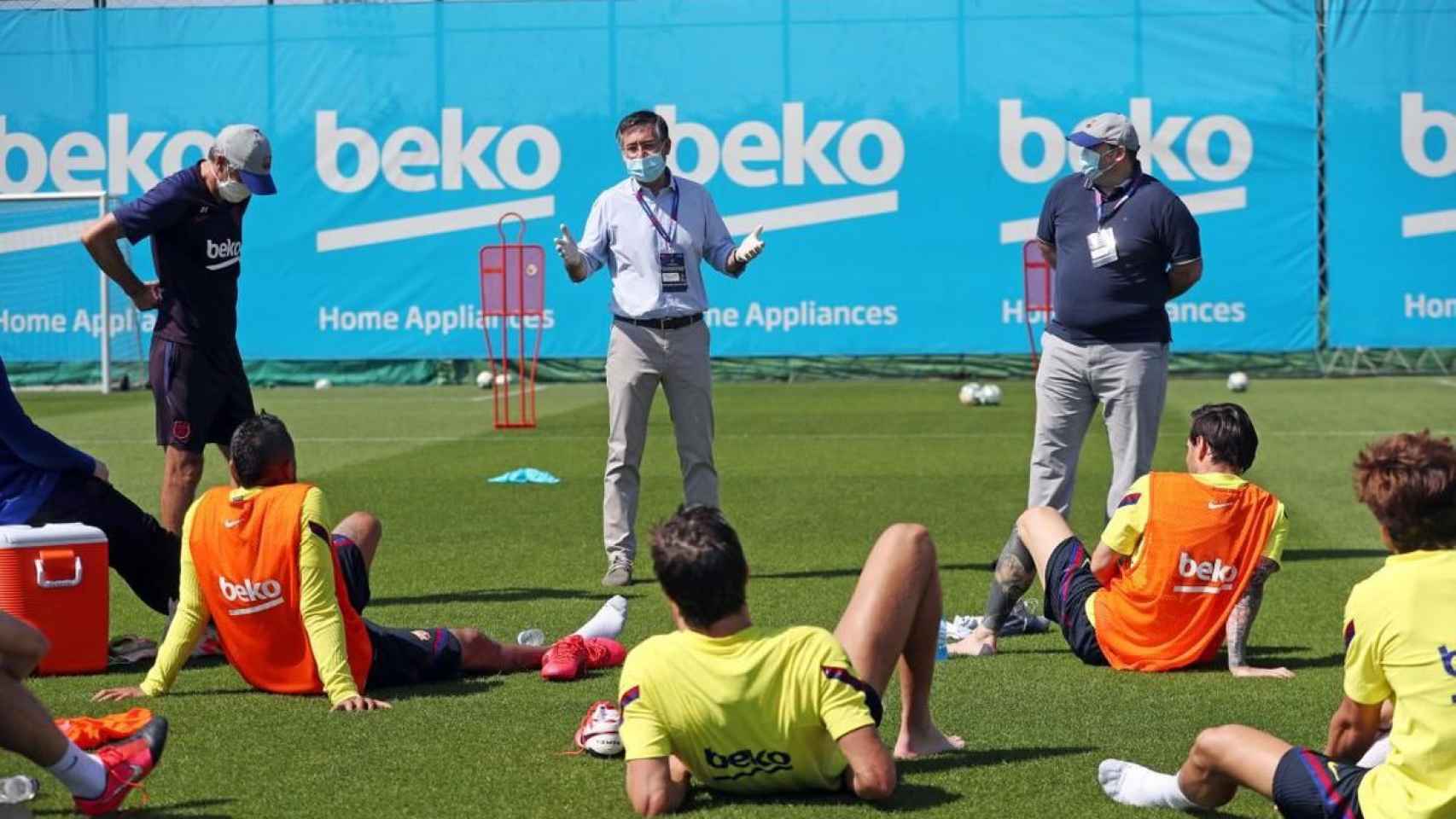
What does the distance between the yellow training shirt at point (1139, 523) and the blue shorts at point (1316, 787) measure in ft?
7.38

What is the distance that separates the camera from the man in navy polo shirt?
8672 millimetres

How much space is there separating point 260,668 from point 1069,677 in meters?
2.85

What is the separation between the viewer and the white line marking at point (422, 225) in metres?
28.0

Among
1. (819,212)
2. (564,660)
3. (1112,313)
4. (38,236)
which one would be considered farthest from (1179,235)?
(38,236)

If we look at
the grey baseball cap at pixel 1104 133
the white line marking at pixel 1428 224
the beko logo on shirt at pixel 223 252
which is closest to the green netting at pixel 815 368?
the white line marking at pixel 1428 224

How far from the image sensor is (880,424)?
19.8 meters

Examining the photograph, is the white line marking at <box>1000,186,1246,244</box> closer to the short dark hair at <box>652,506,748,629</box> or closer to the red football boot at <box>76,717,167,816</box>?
the red football boot at <box>76,717,167,816</box>

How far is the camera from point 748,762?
4.87 meters

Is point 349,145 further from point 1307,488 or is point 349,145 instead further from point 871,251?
point 1307,488

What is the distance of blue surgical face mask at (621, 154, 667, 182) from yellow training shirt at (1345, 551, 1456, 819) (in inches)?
Answer: 240

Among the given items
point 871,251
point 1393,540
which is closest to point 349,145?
point 871,251

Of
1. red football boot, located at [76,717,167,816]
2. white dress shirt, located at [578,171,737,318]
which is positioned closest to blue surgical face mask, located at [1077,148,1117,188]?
white dress shirt, located at [578,171,737,318]

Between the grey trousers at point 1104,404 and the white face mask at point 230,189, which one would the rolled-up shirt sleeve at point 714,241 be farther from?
the white face mask at point 230,189

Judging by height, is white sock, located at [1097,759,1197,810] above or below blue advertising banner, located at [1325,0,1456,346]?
below
